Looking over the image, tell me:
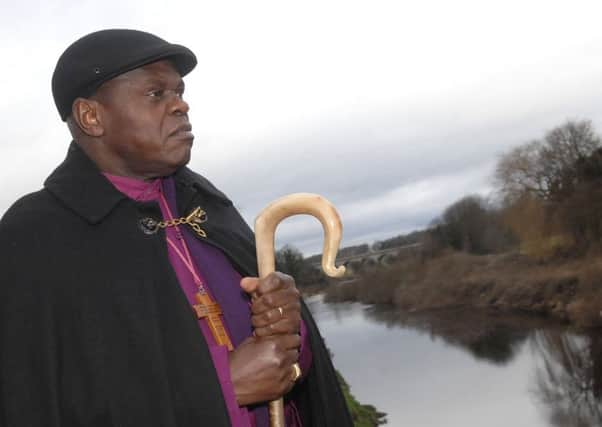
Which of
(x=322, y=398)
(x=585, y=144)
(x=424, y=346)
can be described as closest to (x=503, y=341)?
(x=424, y=346)

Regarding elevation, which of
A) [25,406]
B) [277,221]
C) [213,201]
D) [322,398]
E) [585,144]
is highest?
[585,144]

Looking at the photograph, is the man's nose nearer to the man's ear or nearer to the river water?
the man's ear

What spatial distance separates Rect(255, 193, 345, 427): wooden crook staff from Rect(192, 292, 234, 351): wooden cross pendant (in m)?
0.22

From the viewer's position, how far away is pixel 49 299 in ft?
6.18

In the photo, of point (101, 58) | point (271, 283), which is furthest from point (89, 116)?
point (271, 283)

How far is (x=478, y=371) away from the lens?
23.8 meters

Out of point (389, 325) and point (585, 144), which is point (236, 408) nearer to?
point (389, 325)

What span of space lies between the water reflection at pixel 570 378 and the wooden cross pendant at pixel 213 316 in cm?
1827

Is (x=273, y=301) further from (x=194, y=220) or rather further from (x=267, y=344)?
(x=194, y=220)

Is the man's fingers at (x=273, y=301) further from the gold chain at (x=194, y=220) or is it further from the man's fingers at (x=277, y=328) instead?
the gold chain at (x=194, y=220)

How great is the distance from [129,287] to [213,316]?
1.13 ft

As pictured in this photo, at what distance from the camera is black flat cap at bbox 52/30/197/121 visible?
2.10 m

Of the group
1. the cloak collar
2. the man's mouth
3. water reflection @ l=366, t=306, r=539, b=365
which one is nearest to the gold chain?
the cloak collar

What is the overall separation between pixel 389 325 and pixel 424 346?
7.03 meters
